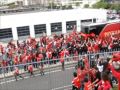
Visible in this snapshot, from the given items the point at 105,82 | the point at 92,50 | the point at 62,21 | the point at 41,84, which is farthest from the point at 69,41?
the point at 62,21

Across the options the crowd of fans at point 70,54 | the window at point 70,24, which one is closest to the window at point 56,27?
the window at point 70,24

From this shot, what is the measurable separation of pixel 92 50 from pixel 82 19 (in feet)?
73.1

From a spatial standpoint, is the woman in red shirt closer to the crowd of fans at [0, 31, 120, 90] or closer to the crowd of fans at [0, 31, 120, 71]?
the crowd of fans at [0, 31, 120, 90]

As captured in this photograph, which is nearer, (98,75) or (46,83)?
(98,75)

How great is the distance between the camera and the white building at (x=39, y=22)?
3834 cm

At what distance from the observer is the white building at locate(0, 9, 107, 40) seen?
3834 cm

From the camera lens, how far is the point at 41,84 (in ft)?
51.9

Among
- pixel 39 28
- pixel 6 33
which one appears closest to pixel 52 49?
pixel 6 33

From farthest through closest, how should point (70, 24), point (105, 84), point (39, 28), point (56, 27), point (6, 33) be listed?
point (70, 24) → point (56, 27) → point (39, 28) → point (6, 33) → point (105, 84)

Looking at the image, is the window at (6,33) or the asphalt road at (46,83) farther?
the window at (6,33)

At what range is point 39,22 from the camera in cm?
4050

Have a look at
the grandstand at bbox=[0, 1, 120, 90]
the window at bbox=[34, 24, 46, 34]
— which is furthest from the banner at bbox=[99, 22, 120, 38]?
the window at bbox=[34, 24, 46, 34]

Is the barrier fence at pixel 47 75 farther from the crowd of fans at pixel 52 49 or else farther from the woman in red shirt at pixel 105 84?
the woman in red shirt at pixel 105 84

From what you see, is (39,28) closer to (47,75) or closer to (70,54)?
(70,54)
